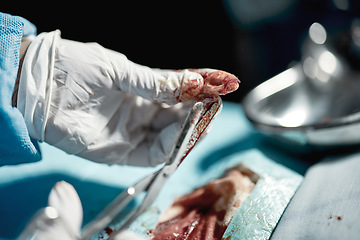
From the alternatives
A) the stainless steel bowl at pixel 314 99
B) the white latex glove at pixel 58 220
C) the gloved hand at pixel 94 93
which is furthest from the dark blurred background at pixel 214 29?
the white latex glove at pixel 58 220

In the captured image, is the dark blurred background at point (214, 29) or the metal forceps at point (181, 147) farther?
the dark blurred background at point (214, 29)

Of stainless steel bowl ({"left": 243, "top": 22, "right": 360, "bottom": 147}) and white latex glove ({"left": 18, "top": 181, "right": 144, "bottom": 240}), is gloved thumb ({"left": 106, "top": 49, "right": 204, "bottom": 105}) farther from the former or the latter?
stainless steel bowl ({"left": 243, "top": 22, "right": 360, "bottom": 147})

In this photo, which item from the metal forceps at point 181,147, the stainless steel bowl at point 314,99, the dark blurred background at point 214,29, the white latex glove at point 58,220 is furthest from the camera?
the dark blurred background at point 214,29

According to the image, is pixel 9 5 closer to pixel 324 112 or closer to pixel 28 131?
pixel 28 131

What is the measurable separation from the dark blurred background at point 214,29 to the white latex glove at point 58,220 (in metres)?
0.52

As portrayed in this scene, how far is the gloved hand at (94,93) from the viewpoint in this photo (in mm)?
537

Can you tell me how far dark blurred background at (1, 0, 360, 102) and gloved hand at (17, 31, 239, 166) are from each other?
0.34 meters

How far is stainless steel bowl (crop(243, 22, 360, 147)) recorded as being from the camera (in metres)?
0.87

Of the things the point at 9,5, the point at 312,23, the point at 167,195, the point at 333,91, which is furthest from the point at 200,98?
the point at 312,23

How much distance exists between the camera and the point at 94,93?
0.58 meters

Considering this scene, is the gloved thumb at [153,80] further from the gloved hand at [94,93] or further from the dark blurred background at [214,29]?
the dark blurred background at [214,29]

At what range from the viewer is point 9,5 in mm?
822

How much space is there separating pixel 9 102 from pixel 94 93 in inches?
5.1

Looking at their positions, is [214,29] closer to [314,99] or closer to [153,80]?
[314,99]
